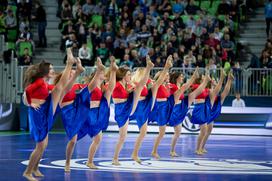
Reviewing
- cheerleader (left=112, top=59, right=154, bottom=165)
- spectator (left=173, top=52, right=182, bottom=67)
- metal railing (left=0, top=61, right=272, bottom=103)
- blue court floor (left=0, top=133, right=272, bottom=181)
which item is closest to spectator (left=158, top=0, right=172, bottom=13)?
spectator (left=173, top=52, right=182, bottom=67)

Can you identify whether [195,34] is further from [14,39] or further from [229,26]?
[14,39]

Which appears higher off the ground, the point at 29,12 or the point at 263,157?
the point at 29,12

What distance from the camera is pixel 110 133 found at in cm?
2320

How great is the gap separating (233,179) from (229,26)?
51.6ft

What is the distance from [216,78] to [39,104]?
41.5 feet

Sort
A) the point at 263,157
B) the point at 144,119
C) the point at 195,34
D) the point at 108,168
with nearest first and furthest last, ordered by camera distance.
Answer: the point at 108,168 < the point at 144,119 < the point at 263,157 < the point at 195,34

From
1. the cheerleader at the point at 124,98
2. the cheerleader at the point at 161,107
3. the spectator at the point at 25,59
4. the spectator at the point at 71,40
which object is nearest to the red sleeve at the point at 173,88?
the cheerleader at the point at 161,107

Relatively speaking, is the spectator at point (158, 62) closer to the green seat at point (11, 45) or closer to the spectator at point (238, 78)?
the spectator at point (238, 78)

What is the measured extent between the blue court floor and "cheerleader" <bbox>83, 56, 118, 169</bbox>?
42 centimetres

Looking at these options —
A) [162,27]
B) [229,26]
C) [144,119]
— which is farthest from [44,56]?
[144,119]

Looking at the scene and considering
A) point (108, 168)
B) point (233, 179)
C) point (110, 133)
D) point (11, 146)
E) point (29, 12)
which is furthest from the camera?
point (29, 12)

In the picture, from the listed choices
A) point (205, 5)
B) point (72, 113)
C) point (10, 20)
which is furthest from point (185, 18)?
point (72, 113)

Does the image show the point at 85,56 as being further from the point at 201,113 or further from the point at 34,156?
the point at 34,156

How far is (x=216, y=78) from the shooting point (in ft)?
74.9
